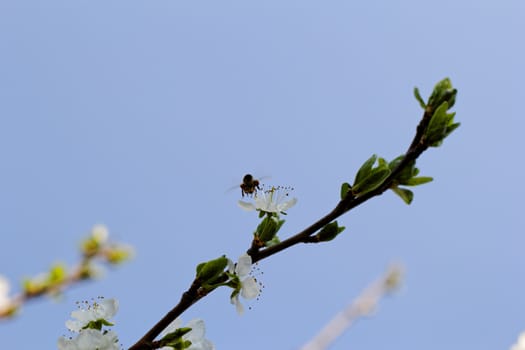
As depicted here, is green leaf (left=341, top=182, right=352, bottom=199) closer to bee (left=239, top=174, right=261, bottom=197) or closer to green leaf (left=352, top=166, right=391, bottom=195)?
green leaf (left=352, top=166, right=391, bottom=195)

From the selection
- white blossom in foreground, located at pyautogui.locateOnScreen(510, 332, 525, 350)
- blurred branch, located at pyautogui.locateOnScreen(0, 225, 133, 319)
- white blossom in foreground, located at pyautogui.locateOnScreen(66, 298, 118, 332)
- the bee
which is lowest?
white blossom in foreground, located at pyautogui.locateOnScreen(510, 332, 525, 350)

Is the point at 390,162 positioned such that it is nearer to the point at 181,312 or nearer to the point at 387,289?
the point at 181,312

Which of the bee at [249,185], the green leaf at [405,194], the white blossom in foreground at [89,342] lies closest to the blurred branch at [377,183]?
the green leaf at [405,194]

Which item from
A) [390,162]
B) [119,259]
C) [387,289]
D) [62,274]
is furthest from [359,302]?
[390,162]

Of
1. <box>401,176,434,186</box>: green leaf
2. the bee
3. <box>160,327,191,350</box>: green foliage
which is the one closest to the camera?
<box>160,327,191,350</box>: green foliage

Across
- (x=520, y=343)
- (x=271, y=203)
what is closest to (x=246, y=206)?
(x=271, y=203)

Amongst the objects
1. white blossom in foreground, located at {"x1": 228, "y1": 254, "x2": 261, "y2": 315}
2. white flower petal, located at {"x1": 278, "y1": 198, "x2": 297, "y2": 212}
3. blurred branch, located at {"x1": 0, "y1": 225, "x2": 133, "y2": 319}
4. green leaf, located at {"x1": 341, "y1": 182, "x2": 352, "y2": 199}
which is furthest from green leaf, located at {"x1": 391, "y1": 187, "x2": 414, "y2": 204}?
blurred branch, located at {"x1": 0, "y1": 225, "x2": 133, "y2": 319}
